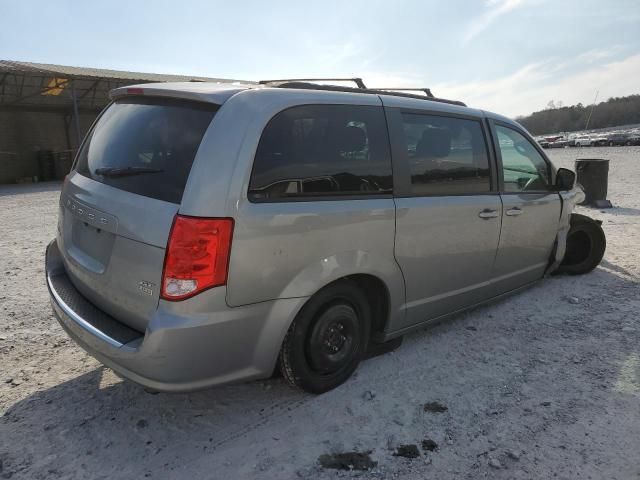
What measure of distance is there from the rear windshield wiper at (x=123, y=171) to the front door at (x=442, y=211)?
1.49 meters

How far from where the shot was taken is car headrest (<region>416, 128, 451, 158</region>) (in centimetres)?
323

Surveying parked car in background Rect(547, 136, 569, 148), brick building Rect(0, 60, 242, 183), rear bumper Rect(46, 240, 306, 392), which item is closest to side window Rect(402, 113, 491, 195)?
rear bumper Rect(46, 240, 306, 392)

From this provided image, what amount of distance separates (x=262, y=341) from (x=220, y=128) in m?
1.11

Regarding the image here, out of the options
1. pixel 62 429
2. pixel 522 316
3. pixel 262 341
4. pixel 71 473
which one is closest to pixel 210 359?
pixel 262 341

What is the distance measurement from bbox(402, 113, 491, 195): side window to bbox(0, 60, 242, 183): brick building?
19.0 meters

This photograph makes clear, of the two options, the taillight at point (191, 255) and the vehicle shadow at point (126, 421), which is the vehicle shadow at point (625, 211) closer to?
the vehicle shadow at point (126, 421)

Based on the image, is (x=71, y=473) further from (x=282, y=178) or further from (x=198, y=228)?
(x=282, y=178)

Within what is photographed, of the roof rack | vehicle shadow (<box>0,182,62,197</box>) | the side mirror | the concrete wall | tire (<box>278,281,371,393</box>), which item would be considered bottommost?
tire (<box>278,281,371,393</box>)

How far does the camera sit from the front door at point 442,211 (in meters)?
3.09

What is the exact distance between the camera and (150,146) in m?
2.53

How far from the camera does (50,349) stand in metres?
3.52

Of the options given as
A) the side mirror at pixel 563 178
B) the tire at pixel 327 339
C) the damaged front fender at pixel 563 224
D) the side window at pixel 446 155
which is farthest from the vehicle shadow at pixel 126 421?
the side mirror at pixel 563 178

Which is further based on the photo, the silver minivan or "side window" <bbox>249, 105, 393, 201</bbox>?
"side window" <bbox>249, 105, 393, 201</bbox>

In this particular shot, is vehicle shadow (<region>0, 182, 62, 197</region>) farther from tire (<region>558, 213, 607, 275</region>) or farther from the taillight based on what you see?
tire (<region>558, 213, 607, 275</region>)
